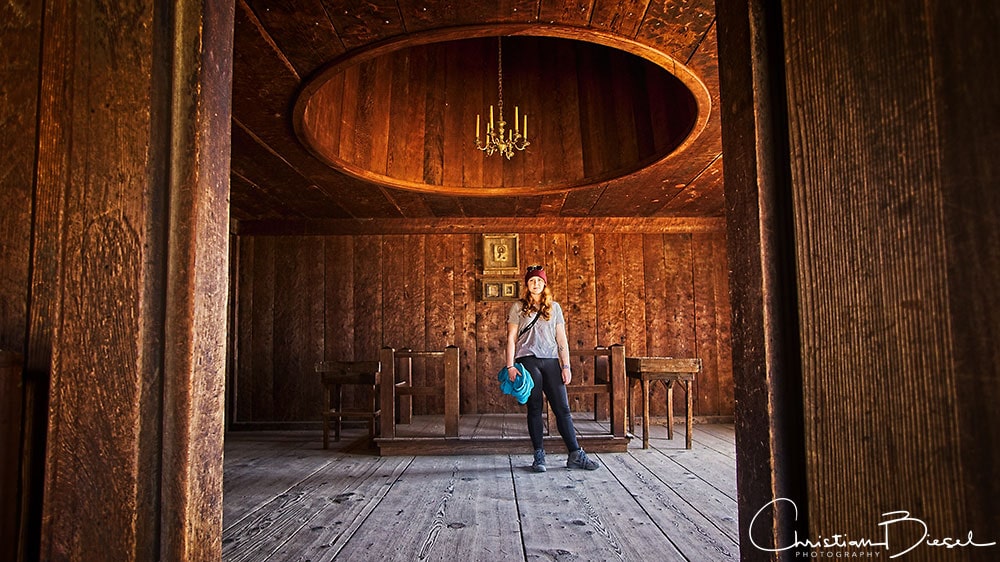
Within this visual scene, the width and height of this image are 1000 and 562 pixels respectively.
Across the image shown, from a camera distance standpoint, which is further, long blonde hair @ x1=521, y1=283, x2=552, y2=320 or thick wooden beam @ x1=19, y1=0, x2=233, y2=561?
long blonde hair @ x1=521, y1=283, x2=552, y2=320

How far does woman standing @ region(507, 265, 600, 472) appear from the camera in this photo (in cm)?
412

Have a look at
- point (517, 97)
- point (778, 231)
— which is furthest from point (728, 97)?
point (517, 97)

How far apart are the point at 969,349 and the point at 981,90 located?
357 millimetres

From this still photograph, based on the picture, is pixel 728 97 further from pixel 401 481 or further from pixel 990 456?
pixel 401 481

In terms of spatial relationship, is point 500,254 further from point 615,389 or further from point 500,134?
point 500,134

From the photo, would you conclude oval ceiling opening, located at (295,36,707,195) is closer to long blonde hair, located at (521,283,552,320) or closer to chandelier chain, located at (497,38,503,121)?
chandelier chain, located at (497,38,503,121)

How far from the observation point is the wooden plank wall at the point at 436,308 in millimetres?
6547

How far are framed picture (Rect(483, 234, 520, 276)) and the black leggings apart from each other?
2.52 meters

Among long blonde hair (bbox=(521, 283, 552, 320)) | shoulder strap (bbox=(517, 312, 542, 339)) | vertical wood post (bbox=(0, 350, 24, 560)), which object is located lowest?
vertical wood post (bbox=(0, 350, 24, 560))

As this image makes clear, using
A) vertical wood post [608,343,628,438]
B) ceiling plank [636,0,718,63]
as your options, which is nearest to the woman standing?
vertical wood post [608,343,628,438]

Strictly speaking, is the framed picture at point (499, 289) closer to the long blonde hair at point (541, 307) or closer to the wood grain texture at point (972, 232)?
the long blonde hair at point (541, 307)

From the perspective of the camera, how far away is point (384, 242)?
6672mm

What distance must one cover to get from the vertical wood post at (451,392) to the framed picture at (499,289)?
177cm

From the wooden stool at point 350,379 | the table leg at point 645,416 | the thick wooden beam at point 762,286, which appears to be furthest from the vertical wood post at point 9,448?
the table leg at point 645,416
